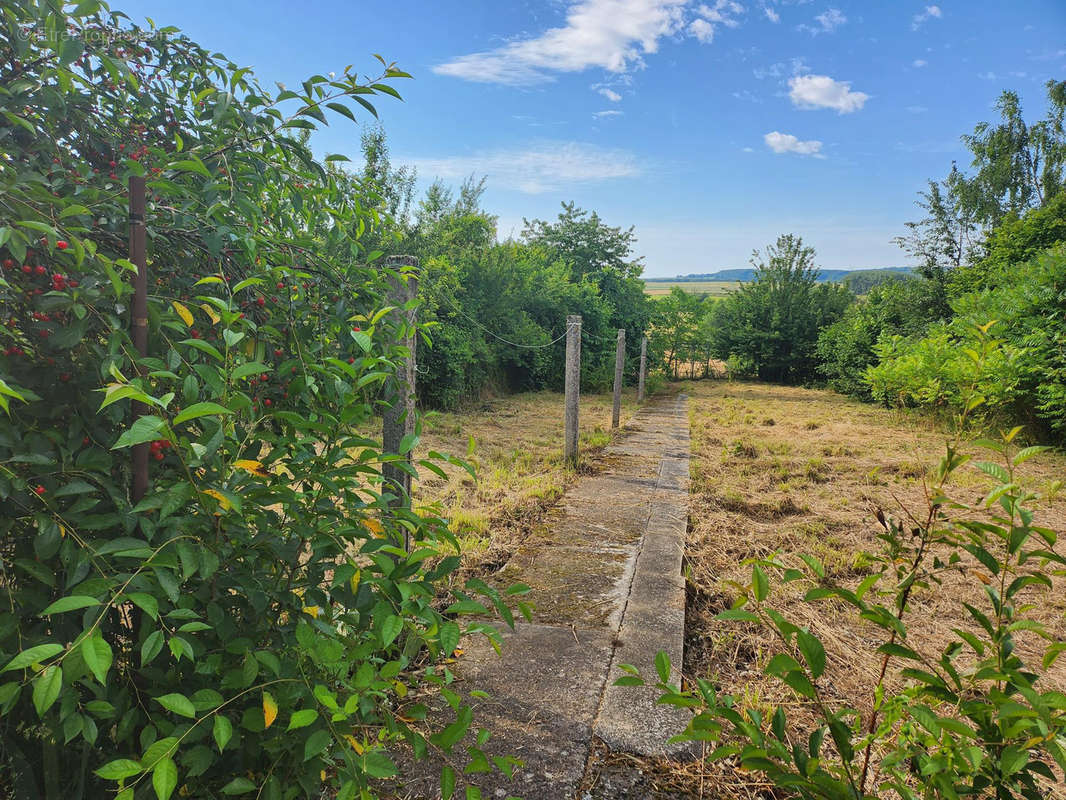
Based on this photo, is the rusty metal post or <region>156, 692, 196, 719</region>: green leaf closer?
<region>156, 692, 196, 719</region>: green leaf

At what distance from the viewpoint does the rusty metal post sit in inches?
44.6

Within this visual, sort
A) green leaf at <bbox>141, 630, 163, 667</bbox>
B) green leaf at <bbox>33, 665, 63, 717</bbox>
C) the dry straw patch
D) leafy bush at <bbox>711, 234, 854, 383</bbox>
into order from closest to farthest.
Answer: green leaf at <bbox>33, 665, 63, 717</bbox> → green leaf at <bbox>141, 630, 163, 667</bbox> → the dry straw patch → leafy bush at <bbox>711, 234, 854, 383</bbox>

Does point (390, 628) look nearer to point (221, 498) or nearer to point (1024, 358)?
point (221, 498)

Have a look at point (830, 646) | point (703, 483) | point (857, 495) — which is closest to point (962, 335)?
point (857, 495)

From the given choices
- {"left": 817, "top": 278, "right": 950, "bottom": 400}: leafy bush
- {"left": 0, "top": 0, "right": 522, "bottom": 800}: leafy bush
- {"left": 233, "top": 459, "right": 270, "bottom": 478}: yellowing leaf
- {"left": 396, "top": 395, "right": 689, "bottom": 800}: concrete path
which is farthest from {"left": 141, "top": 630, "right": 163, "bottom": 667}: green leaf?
{"left": 817, "top": 278, "right": 950, "bottom": 400}: leafy bush

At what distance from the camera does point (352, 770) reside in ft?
3.31

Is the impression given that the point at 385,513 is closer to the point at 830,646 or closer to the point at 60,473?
the point at 60,473

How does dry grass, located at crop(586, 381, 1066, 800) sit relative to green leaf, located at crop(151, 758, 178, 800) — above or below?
below

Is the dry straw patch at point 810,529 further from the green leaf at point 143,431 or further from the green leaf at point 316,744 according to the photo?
the green leaf at point 143,431

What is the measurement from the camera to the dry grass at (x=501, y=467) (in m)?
3.97

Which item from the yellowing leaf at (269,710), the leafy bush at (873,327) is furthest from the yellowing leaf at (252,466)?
the leafy bush at (873,327)

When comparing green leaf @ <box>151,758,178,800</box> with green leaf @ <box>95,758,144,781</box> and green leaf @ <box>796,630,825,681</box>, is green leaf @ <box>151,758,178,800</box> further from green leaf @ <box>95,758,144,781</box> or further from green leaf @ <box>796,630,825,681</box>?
green leaf @ <box>796,630,825,681</box>

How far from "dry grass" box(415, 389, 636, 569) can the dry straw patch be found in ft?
4.08

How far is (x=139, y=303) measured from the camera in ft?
3.75
